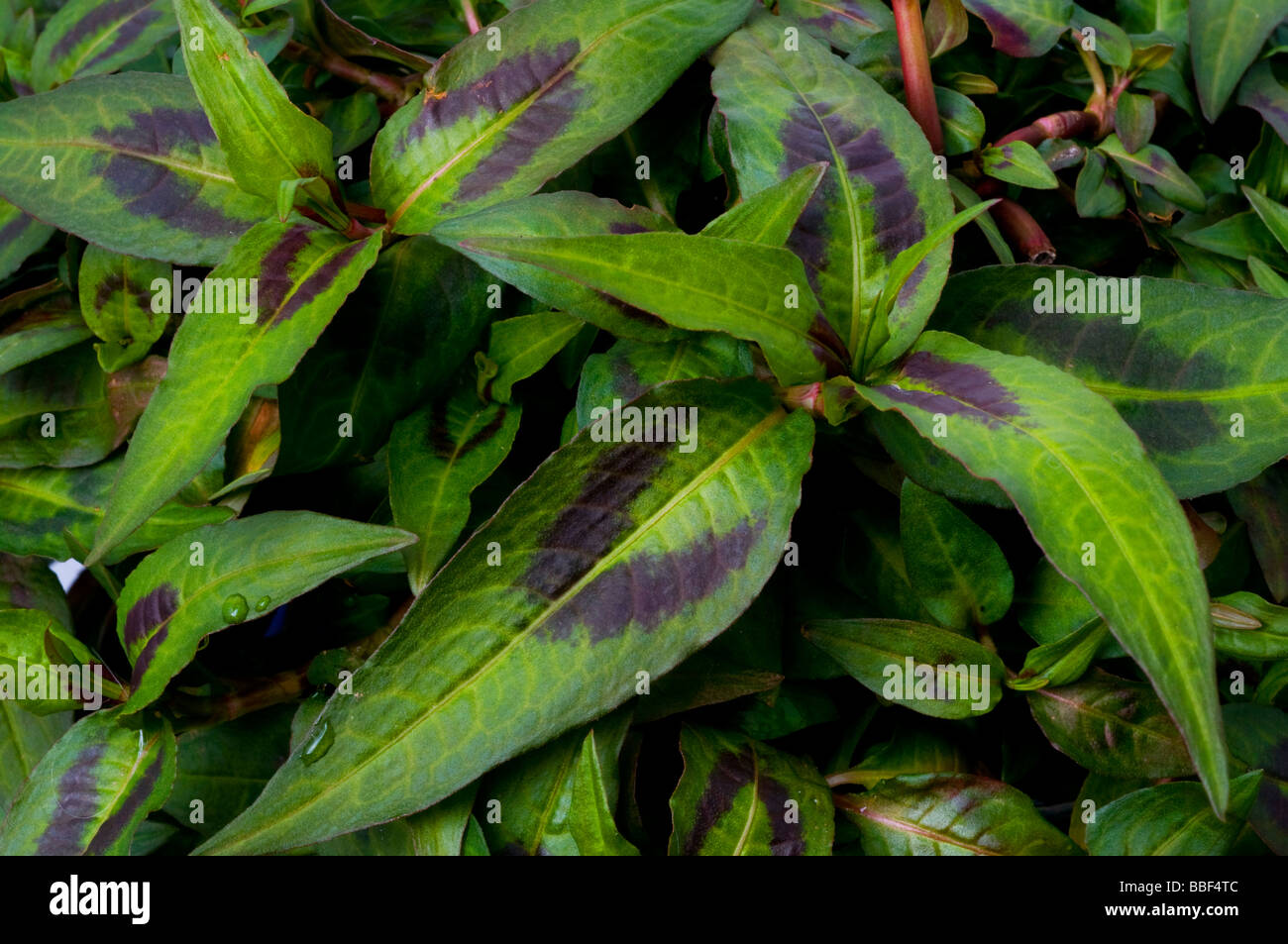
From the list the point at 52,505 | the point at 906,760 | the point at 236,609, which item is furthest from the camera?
the point at 52,505

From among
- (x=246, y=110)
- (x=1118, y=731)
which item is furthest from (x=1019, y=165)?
(x=246, y=110)

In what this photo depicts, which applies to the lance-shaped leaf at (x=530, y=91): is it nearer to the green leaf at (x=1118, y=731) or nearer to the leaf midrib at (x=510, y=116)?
the leaf midrib at (x=510, y=116)

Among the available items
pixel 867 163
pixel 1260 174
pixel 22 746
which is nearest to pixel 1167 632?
pixel 867 163

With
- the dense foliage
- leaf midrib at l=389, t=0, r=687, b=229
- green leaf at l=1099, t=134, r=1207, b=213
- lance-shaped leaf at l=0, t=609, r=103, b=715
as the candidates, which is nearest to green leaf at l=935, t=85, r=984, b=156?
the dense foliage

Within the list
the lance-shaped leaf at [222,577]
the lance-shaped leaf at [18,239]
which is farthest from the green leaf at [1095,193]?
the lance-shaped leaf at [18,239]

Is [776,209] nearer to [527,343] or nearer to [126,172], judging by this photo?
[527,343]

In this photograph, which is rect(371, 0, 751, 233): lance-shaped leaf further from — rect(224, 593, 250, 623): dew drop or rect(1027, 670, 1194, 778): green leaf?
rect(1027, 670, 1194, 778): green leaf
